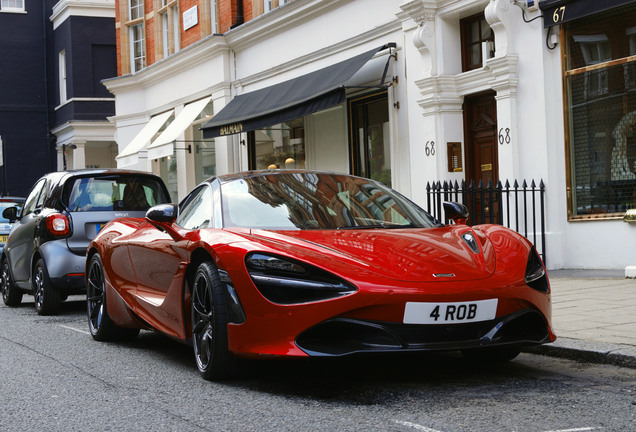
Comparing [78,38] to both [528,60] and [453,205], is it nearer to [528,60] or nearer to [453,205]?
→ [528,60]

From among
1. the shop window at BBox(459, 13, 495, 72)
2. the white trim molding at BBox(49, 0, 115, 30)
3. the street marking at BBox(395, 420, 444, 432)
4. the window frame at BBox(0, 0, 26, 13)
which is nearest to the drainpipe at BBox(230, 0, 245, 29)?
the shop window at BBox(459, 13, 495, 72)

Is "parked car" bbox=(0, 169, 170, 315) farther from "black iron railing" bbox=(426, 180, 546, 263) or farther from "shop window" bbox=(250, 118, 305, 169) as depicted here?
"shop window" bbox=(250, 118, 305, 169)

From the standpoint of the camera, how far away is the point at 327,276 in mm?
4836

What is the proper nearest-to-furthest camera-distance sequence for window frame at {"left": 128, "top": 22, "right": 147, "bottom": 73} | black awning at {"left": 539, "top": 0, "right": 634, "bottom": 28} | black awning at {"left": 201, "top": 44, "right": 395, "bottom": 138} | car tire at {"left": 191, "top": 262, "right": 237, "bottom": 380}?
car tire at {"left": 191, "top": 262, "right": 237, "bottom": 380} < black awning at {"left": 539, "top": 0, "right": 634, "bottom": 28} < black awning at {"left": 201, "top": 44, "right": 395, "bottom": 138} < window frame at {"left": 128, "top": 22, "right": 147, "bottom": 73}

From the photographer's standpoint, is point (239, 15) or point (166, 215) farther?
point (239, 15)

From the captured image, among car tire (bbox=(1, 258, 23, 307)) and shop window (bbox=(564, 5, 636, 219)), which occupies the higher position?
shop window (bbox=(564, 5, 636, 219))

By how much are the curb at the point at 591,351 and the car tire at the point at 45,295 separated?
227 inches

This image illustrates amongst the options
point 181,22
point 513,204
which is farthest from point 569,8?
point 181,22

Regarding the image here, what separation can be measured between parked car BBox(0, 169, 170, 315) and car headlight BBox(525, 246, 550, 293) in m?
5.96

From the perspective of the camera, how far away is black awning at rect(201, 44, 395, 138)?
15422 millimetres

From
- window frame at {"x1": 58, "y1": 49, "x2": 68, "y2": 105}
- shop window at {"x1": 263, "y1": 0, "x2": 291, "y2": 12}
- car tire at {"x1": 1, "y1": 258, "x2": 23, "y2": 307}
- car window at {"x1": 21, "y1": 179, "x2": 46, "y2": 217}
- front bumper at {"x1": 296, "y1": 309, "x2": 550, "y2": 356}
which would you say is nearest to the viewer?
front bumper at {"x1": 296, "y1": 309, "x2": 550, "y2": 356}

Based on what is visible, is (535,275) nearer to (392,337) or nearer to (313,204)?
(392,337)

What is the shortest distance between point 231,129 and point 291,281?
47.6 ft

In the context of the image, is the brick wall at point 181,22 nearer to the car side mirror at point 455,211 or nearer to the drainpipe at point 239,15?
the drainpipe at point 239,15
